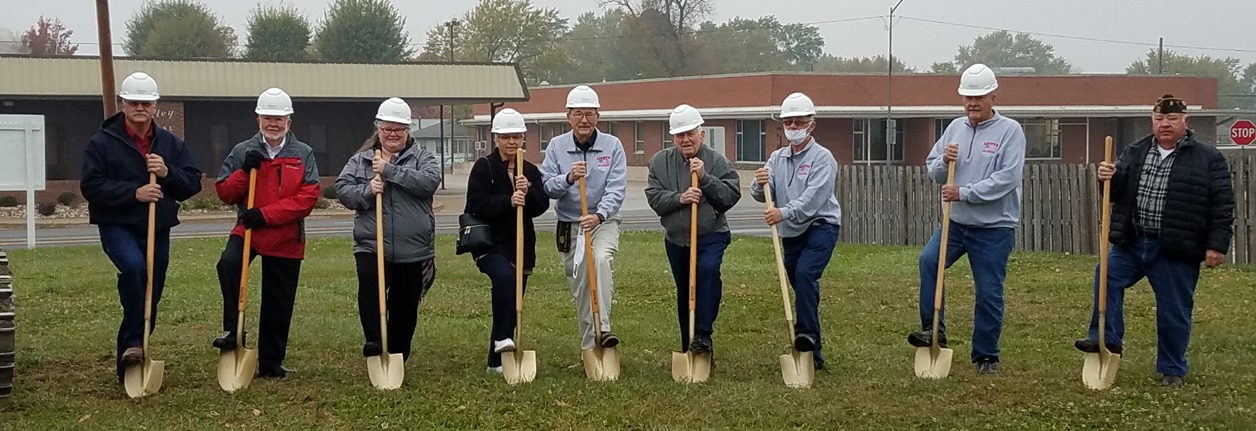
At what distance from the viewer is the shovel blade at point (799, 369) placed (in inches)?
324

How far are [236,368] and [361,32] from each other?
214ft

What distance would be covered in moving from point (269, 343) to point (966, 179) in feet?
14.5

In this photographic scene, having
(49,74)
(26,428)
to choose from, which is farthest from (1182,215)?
(49,74)

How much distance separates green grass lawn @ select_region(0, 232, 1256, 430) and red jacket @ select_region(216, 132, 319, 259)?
2.75 ft

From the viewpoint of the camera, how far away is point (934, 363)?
8.37m

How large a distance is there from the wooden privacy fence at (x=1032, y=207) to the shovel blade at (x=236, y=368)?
10627mm

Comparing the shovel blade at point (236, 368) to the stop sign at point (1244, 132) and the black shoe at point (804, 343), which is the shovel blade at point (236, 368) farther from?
the stop sign at point (1244, 132)

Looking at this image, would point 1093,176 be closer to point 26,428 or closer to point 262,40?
point 26,428

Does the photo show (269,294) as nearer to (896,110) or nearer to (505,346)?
(505,346)

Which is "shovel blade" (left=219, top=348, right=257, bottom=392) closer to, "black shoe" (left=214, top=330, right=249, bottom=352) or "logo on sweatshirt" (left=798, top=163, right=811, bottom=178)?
"black shoe" (left=214, top=330, right=249, bottom=352)

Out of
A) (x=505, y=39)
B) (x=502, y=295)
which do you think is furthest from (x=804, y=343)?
(x=505, y=39)

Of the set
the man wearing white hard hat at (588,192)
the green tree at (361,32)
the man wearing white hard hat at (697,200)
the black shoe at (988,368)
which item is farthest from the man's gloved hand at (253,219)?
the green tree at (361,32)

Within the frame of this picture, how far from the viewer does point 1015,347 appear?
9875 mm

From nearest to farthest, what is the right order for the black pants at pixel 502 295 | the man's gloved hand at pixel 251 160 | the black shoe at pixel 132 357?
the black shoe at pixel 132 357 < the man's gloved hand at pixel 251 160 < the black pants at pixel 502 295
